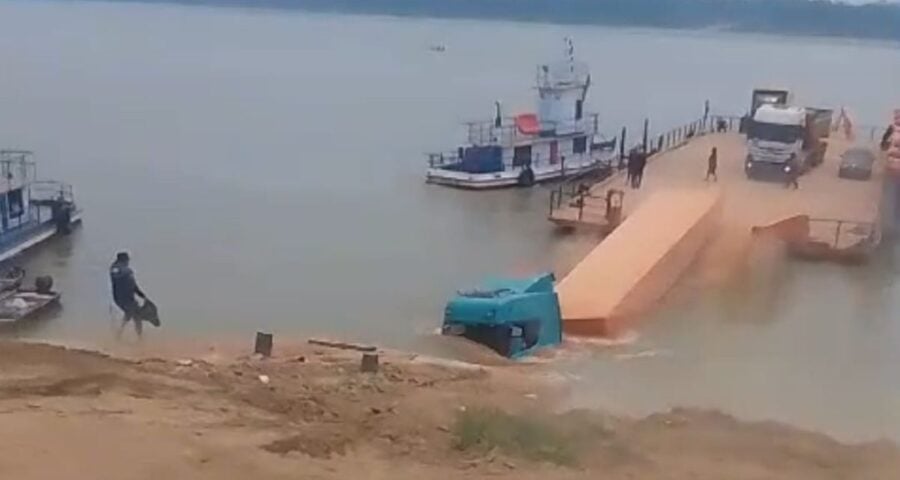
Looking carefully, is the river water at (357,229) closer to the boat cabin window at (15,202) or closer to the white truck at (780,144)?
the boat cabin window at (15,202)

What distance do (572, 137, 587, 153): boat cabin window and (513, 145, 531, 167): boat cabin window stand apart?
7.24 ft

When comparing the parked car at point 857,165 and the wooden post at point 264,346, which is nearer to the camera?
the wooden post at point 264,346

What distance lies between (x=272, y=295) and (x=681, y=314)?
24.9 ft

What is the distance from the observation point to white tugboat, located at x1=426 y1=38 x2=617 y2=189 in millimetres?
45719

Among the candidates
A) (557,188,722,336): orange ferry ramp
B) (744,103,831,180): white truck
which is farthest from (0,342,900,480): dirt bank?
(744,103,831,180): white truck

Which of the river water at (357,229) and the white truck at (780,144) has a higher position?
the white truck at (780,144)

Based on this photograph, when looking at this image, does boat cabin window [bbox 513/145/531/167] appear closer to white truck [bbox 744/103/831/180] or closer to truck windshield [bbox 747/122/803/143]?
white truck [bbox 744/103/831/180]

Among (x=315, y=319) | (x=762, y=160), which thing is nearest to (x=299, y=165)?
(x=762, y=160)

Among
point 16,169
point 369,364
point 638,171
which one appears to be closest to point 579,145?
point 638,171

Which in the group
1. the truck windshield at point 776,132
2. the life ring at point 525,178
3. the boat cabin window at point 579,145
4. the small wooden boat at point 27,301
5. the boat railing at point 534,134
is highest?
the truck windshield at point 776,132

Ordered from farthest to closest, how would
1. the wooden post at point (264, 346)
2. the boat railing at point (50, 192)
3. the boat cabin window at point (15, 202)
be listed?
the boat railing at point (50, 192)
the boat cabin window at point (15, 202)
the wooden post at point (264, 346)

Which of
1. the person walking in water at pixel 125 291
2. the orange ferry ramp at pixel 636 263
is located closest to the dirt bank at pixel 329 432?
the person walking in water at pixel 125 291

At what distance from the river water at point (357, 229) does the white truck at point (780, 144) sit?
6.42 meters

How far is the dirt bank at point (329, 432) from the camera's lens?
9586 millimetres
